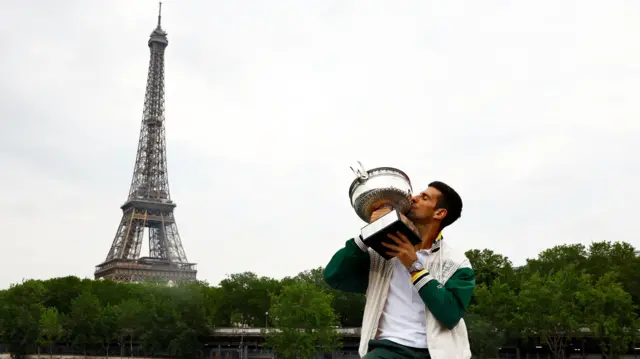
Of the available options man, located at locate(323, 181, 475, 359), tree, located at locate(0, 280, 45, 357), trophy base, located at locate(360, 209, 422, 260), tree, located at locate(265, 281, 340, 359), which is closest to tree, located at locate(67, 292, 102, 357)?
tree, located at locate(0, 280, 45, 357)

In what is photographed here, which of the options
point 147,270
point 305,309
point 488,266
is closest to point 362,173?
point 305,309

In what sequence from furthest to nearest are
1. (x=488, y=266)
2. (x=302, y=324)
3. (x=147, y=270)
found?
(x=147, y=270), (x=488, y=266), (x=302, y=324)

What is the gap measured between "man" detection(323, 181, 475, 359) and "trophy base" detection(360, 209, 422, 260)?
1.7 inches

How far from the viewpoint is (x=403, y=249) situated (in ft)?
13.4

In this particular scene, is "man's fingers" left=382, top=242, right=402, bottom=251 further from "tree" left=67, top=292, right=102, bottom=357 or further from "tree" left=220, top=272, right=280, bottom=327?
"tree" left=67, top=292, right=102, bottom=357

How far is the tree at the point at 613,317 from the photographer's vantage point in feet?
125

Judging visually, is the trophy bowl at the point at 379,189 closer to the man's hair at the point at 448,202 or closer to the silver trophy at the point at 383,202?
the silver trophy at the point at 383,202

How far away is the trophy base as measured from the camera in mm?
3997

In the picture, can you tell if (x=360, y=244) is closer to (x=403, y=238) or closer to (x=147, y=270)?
(x=403, y=238)

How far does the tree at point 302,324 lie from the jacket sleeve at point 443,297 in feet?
121

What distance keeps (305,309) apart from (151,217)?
4923 centimetres

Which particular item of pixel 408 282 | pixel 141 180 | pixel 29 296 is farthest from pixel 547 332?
pixel 141 180

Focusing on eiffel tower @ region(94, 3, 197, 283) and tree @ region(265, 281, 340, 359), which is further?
eiffel tower @ region(94, 3, 197, 283)

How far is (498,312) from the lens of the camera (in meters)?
40.3
